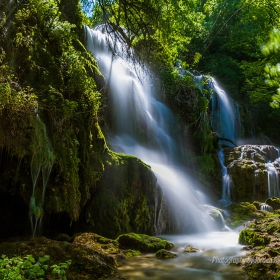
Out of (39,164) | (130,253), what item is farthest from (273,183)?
(39,164)

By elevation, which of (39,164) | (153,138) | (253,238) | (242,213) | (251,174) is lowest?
(253,238)

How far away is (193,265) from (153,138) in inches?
331

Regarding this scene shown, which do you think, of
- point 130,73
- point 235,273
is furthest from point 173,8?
point 130,73

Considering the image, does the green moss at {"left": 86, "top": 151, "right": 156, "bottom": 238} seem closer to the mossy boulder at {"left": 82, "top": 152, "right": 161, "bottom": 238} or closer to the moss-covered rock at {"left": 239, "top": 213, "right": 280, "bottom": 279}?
the mossy boulder at {"left": 82, "top": 152, "right": 161, "bottom": 238}

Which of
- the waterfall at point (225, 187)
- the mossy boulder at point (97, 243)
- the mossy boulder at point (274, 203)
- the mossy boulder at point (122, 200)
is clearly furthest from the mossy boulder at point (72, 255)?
the waterfall at point (225, 187)

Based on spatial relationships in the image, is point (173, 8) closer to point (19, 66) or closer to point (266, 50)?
point (266, 50)

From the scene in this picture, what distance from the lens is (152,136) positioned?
1349 cm

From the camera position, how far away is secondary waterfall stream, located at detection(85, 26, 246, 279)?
373 inches

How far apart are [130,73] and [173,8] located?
30.2ft

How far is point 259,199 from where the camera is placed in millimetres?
14445

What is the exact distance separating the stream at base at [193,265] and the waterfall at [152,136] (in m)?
2.18

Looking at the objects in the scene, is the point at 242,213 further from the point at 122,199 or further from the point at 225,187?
the point at 122,199

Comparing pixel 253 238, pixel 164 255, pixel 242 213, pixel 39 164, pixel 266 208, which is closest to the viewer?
pixel 39 164

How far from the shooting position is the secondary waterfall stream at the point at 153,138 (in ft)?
31.1
